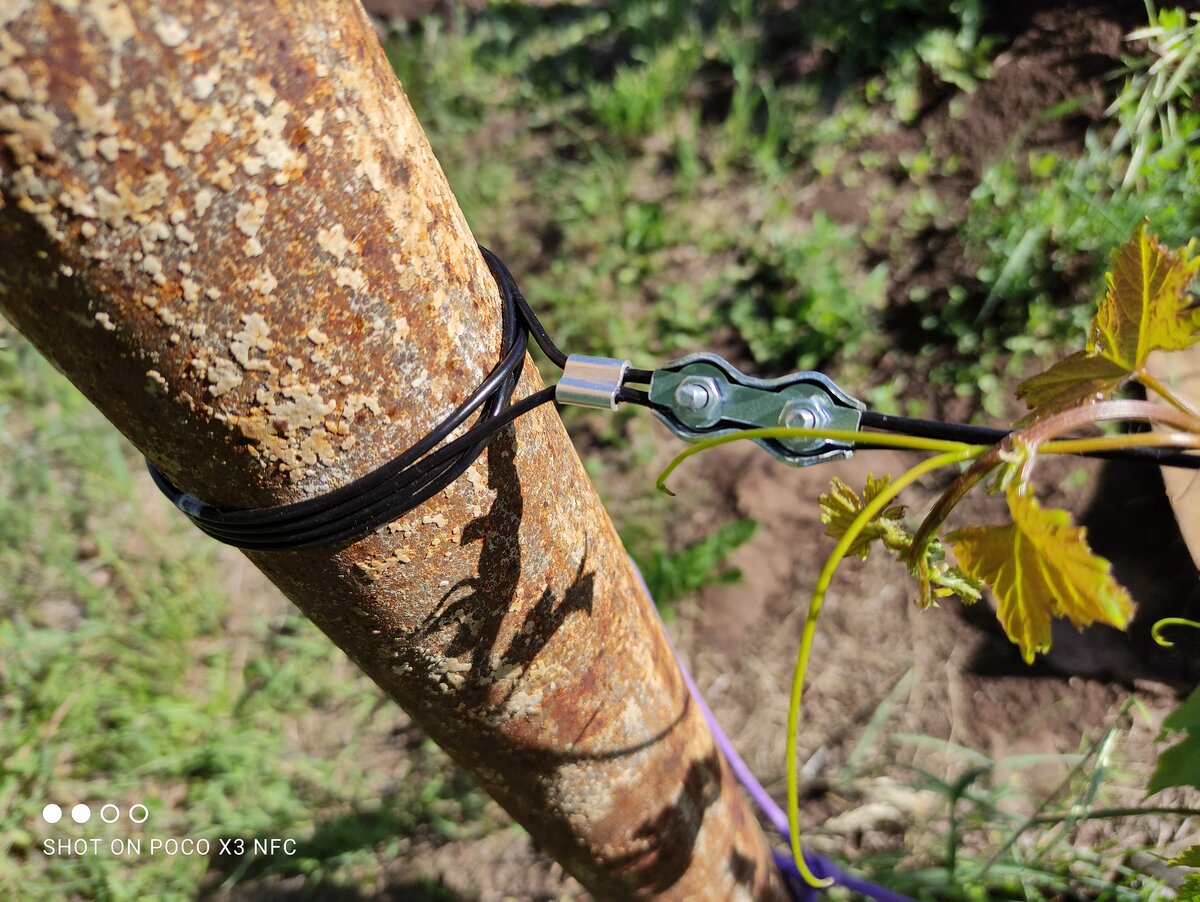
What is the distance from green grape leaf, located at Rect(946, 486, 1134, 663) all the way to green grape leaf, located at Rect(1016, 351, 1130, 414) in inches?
4.6

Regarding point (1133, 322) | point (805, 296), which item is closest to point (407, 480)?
point (1133, 322)

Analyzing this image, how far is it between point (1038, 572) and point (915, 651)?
1546 mm

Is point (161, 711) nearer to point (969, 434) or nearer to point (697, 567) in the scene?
point (697, 567)

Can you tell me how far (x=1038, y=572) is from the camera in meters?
0.51

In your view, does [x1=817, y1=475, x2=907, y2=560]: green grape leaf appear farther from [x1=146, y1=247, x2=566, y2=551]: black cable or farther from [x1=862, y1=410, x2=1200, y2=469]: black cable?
[x1=146, y1=247, x2=566, y2=551]: black cable

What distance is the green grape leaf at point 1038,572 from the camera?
472 mm

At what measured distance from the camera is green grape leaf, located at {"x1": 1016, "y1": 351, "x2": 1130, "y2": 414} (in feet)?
1.90

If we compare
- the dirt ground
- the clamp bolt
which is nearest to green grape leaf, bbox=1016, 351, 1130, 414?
the clamp bolt

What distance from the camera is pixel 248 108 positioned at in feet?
1.37

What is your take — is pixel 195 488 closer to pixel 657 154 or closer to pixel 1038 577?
pixel 1038 577

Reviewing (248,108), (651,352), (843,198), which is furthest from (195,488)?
A: (843,198)

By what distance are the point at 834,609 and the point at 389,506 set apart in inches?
65.9

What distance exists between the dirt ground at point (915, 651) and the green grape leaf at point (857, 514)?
1137 mm

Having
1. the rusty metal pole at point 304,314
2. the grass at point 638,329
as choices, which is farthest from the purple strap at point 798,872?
the rusty metal pole at point 304,314
